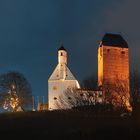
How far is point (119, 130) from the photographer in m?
51.2

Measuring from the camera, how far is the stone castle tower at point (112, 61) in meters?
102

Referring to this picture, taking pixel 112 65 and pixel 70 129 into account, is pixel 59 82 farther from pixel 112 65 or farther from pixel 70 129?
pixel 70 129

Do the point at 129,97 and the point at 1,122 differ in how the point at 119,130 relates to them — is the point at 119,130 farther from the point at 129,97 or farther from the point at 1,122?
the point at 129,97

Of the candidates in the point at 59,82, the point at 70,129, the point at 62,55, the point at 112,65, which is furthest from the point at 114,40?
the point at 70,129

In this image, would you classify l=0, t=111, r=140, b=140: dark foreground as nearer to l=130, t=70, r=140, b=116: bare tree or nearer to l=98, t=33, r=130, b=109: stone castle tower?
l=130, t=70, r=140, b=116: bare tree

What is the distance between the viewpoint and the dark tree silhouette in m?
85.2

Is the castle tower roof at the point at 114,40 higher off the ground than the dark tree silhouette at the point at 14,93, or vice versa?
the castle tower roof at the point at 114,40

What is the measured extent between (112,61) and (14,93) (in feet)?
92.6

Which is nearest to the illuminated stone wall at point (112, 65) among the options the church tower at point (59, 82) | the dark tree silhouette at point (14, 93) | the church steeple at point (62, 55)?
the church tower at point (59, 82)

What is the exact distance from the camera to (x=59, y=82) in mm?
99062

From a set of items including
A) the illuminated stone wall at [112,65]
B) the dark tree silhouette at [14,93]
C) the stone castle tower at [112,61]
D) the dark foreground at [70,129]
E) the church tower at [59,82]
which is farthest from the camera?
the illuminated stone wall at [112,65]

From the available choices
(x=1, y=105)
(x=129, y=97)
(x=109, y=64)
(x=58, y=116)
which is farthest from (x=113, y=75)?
(x=58, y=116)

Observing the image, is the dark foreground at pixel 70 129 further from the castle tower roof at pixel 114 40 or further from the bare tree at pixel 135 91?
the castle tower roof at pixel 114 40

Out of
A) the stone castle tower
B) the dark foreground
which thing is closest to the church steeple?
the stone castle tower
